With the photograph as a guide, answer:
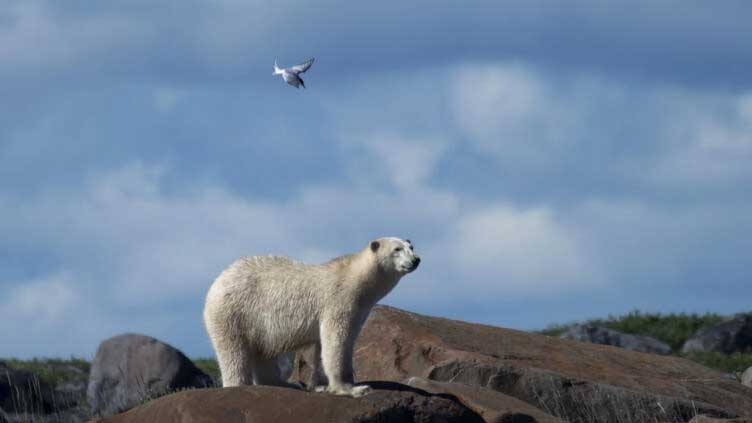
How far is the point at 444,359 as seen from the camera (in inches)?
674

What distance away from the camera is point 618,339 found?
34.4m

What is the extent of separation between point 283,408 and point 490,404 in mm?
3007

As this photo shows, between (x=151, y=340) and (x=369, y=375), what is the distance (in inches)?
459

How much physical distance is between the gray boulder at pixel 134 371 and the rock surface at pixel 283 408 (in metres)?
14.6

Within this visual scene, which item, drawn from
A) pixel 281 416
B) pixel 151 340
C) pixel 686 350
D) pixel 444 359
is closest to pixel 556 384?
pixel 444 359

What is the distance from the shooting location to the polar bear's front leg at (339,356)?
478 inches

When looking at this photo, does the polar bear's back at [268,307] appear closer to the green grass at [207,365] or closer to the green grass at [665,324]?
the green grass at [207,365]

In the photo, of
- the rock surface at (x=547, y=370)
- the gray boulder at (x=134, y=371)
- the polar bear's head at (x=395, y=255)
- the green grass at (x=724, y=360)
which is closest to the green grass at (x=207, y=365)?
the gray boulder at (x=134, y=371)

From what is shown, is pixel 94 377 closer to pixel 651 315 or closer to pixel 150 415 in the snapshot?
pixel 150 415

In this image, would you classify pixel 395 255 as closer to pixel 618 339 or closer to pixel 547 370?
pixel 547 370

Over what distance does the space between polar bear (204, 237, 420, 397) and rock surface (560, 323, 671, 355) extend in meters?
22.4

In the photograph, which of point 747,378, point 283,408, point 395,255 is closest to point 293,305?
point 395,255

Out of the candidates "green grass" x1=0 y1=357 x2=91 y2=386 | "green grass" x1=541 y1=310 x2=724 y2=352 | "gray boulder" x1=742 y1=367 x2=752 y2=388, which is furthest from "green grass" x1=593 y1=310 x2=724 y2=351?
"green grass" x1=0 y1=357 x2=91 y2=386

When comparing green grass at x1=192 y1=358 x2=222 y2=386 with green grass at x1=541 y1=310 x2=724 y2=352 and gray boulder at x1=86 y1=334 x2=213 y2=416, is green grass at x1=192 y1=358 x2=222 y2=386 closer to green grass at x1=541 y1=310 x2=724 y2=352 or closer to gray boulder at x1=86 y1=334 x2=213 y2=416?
gray boulder at x1=86 y1=334 x2=213 y2=416
